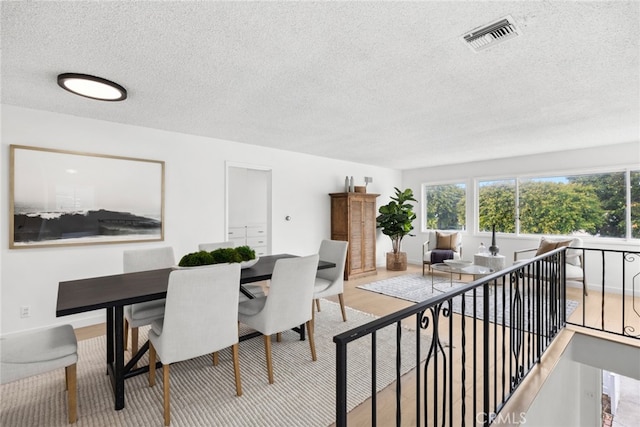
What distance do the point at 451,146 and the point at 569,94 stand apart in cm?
205

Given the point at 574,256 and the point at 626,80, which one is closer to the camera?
the point at 626,80

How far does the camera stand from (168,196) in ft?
12.4

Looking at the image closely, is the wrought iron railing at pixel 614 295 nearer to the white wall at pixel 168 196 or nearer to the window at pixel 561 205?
the window at pixel 561 205

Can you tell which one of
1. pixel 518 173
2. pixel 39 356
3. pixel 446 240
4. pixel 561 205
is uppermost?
pixel 518 173

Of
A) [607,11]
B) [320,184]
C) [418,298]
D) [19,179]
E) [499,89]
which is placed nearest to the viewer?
[607,11]

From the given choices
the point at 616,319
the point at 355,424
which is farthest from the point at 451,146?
the point at 355,424

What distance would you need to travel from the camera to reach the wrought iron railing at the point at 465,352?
3.53 feet

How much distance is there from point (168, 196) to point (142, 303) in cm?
165

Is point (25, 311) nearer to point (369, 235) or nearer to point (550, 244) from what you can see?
point (369, 235)

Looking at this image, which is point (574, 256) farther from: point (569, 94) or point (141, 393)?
point (141, 393)

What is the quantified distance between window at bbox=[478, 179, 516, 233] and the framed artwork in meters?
5.86

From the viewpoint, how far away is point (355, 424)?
5.85ft

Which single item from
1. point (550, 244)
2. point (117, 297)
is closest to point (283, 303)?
point (117, 297)

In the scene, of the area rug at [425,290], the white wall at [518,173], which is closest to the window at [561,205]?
the white wall at [518,173]
